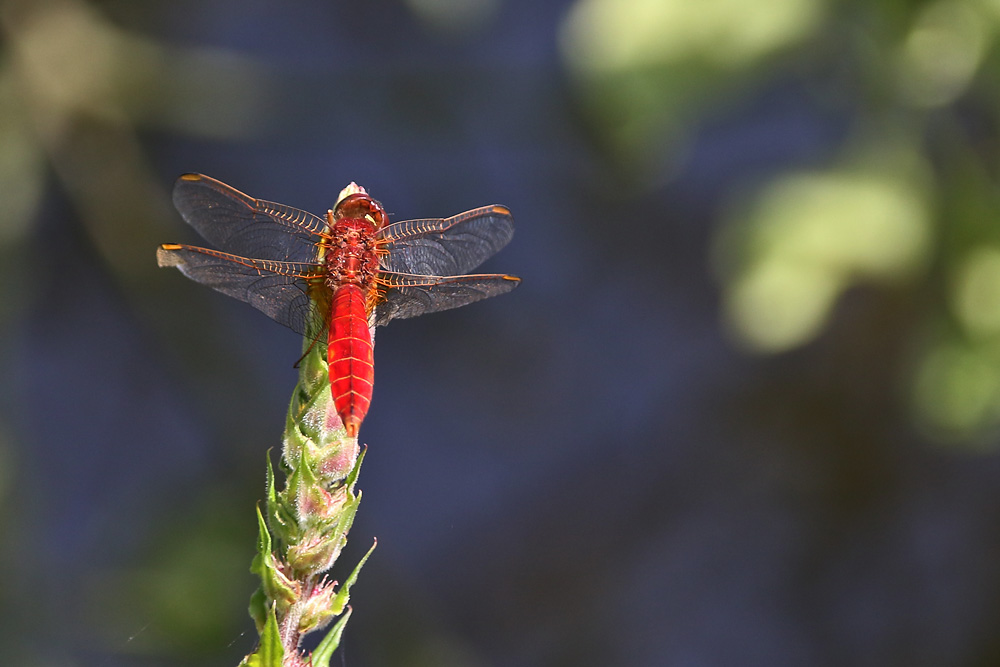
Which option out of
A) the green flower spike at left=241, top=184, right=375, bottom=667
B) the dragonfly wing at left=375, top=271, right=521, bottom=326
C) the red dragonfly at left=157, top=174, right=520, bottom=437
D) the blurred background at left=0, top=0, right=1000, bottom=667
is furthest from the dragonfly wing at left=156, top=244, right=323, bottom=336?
the blurred background at left=0, top=0, right=1000, bottom=667

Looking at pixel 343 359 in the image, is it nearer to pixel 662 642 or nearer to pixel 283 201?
pixel 283 201

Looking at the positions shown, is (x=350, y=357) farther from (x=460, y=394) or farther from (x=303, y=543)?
(x=460, y=394)

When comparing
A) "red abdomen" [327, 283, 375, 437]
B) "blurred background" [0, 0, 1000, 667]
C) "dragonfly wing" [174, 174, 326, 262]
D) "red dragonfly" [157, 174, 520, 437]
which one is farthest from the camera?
"blurred background" [0, 0, 1000, 667]

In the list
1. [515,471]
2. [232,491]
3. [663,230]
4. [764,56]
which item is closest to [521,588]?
[515,471]

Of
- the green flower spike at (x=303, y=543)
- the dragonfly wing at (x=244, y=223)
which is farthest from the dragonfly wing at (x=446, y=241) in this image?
the green flower spike at (x=303, y=543)

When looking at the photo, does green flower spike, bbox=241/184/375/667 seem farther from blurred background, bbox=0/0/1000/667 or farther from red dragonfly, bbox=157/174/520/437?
blurred background, bbox=0/0/1000/667

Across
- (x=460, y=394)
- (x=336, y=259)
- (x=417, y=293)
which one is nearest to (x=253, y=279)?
(x=336, y=259)

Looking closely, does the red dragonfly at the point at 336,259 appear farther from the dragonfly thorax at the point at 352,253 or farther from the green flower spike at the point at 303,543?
the green flower spike at the point at 303,543
